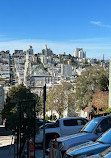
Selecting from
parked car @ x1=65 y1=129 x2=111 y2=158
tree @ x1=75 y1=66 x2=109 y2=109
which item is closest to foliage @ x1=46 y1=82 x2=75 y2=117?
tree @ x1=75 y1=66 x2=109 y2=109

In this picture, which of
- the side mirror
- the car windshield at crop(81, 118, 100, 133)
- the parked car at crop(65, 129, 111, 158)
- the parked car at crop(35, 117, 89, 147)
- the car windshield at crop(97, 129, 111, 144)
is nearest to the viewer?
the parked car at crop(65, 129, 111, 158)

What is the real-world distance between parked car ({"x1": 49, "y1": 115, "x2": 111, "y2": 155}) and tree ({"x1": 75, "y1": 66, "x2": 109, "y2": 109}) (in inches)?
1169

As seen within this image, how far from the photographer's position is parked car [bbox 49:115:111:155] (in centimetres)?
952

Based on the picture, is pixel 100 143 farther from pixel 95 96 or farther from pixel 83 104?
pixel 83 104

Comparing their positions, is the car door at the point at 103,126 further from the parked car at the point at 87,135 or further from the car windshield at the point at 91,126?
the car windshield at the point at 91,126

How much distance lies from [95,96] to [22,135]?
26374 millimetres

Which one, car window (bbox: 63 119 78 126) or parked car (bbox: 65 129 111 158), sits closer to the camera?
parked car (bbox: 65 129 111 158)

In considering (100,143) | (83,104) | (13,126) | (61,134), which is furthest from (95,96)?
(100,143)

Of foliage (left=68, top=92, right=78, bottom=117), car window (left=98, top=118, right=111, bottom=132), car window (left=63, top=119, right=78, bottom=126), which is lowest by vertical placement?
foliage (left=68, top=92, right=78, bottom=117)

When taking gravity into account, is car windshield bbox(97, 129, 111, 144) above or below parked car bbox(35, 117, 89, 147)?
above

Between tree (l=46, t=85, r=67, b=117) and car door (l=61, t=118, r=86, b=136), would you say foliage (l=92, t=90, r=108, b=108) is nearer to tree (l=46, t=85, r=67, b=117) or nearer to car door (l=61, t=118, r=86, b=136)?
tree (l=46, t=85, r=67, b=117)

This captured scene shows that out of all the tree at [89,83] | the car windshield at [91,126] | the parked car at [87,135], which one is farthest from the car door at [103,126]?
the tree at [89,83]

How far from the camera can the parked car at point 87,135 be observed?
9.52 m

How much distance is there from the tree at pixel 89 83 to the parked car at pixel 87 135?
97.4ft
